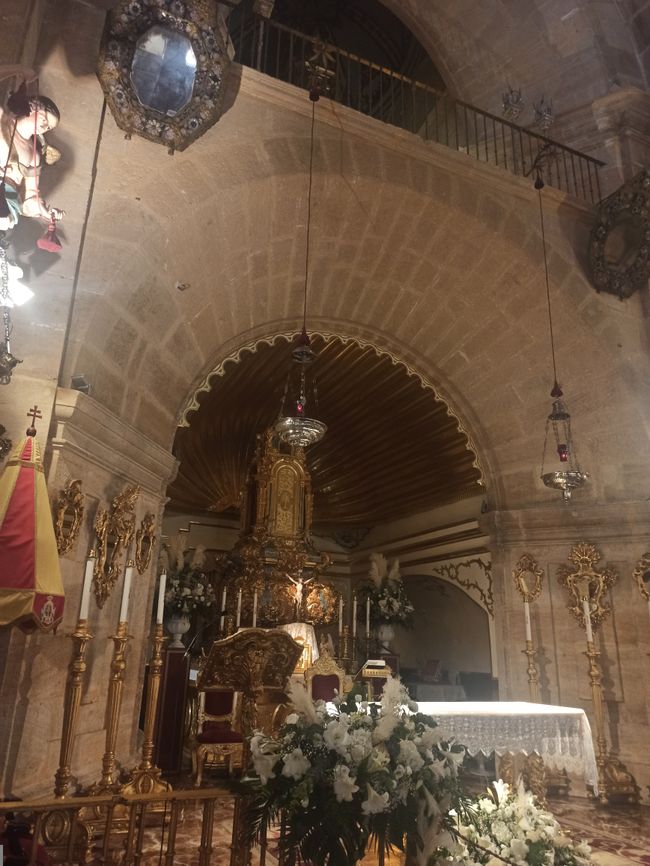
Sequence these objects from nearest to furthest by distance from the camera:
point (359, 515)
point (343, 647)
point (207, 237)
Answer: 1. point (207, 237)
2. point (343, 647)
3. point (359, 515)

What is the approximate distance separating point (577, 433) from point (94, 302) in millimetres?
5357

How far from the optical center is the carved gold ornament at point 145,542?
5141mm

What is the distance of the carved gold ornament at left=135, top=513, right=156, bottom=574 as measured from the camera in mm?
5141

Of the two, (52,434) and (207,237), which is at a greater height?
(207,237)

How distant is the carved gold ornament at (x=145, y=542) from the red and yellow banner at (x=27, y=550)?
5.05 feet

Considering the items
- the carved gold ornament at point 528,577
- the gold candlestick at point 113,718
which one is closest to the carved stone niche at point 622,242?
the carved gold ornament at point 528,577

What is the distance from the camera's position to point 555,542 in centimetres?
705

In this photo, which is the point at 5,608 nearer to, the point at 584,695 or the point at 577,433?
the point at 584,695

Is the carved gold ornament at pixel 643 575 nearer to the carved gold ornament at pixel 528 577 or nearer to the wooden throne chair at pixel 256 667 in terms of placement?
the carved gold ornament at pixel 528 577

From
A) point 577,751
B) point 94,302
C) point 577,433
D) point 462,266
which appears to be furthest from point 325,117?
point 577,751

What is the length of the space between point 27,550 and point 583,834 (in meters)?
4.53

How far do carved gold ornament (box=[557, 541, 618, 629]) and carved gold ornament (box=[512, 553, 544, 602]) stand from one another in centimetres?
24

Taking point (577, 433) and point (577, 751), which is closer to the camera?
point (577, 751)

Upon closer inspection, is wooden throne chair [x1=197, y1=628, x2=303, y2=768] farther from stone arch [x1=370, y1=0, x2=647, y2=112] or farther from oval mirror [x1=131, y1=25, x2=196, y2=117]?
stone arch [x1=370, y1=0, x2=647, y2=112]
